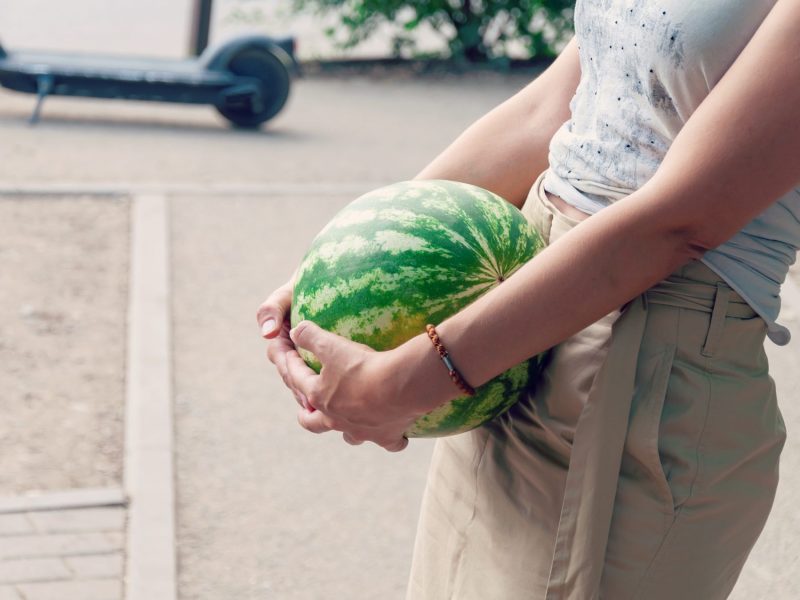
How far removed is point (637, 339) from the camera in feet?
5.63

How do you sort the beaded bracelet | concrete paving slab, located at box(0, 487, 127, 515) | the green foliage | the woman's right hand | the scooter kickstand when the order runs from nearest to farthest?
the beaded bracelet, the woman's right hand, concrete paving slab, located at box(0, 487, 127, 515), the scooter kickstand, the green foliage

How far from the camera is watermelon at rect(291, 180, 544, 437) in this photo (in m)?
1.79

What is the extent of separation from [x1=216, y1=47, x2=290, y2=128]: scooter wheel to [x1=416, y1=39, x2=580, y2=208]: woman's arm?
24.0 ft

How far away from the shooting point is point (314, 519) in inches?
161

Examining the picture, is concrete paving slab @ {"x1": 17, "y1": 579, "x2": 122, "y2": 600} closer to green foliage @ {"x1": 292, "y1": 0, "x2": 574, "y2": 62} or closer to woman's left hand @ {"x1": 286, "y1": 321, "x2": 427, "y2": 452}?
woman's left hand @ {"x1": 286, "y1": 321, "x2": 427, "y2": 452}

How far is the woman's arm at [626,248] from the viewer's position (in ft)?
4.98

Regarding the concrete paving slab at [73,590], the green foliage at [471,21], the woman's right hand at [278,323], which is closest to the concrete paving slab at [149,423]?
the concrete paving slab at [73,590]

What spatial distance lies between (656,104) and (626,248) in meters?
0.25

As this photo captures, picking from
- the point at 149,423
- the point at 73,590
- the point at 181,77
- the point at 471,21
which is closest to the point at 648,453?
the point at 73,590

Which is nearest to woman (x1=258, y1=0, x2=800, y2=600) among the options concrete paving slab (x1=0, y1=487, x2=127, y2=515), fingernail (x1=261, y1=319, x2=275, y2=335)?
fingernail (x1=261, y1=319, x2=275, y2=335)

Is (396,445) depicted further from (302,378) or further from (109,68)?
(109,68)

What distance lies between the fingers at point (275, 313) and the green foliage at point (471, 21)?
9.57 meters

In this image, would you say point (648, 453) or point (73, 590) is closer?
point (648, 453)

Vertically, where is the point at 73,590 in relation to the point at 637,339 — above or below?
below
